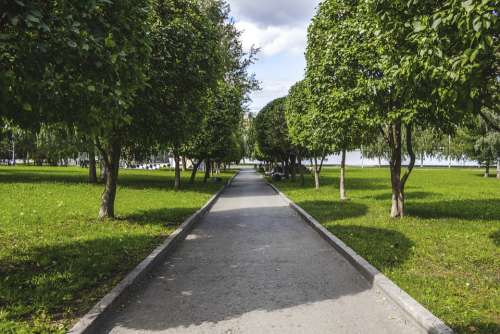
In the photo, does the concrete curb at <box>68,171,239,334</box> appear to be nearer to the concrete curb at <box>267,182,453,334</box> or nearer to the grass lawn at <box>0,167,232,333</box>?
the grass lawn at <box>0,167,232,333</box>

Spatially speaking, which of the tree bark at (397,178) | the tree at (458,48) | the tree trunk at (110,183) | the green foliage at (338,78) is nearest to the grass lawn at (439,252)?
the tree bark at (397,178)

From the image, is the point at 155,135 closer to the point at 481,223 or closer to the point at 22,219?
the point at 22,219

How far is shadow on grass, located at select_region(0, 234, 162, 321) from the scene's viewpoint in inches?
194

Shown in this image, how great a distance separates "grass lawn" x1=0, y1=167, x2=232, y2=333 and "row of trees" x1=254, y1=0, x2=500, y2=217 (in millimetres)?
5271

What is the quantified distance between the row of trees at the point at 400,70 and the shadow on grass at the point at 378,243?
107 inches

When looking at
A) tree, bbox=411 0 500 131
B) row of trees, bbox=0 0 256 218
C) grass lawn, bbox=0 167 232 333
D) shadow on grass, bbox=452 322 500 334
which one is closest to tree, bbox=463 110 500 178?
row of trees, bbox=0 0 256 218

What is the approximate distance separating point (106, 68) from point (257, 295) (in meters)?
3.78

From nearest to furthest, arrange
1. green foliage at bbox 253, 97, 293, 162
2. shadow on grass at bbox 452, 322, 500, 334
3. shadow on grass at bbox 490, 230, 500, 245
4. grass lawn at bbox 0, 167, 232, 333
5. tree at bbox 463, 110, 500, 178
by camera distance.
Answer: shadow on grass at bbox 452, 322, 500, 334 < grass lawn at bbox 0, 167, 232, 333 < shadow on grass at bbox 490, 230, 500, 245 < green foliage at bbox 253, 97, 293, 162 < tree at bbox 463, 110, 500, 178

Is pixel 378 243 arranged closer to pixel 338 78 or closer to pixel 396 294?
pixel 396 294

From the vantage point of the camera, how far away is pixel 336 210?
49.2 ft

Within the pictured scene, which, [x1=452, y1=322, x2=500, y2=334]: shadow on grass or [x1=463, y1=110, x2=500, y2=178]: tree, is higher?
[x1=463, y1=110, x2=500, y2=178]: tree

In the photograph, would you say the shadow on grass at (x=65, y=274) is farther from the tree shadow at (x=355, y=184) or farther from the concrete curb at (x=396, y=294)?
the tree shadow at (x=355, y=184)

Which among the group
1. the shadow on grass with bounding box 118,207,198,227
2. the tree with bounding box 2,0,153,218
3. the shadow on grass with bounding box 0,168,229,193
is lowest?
the shadow on grass with bounding box 118,207,198,227

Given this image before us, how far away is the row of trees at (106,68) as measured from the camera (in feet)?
16.6
